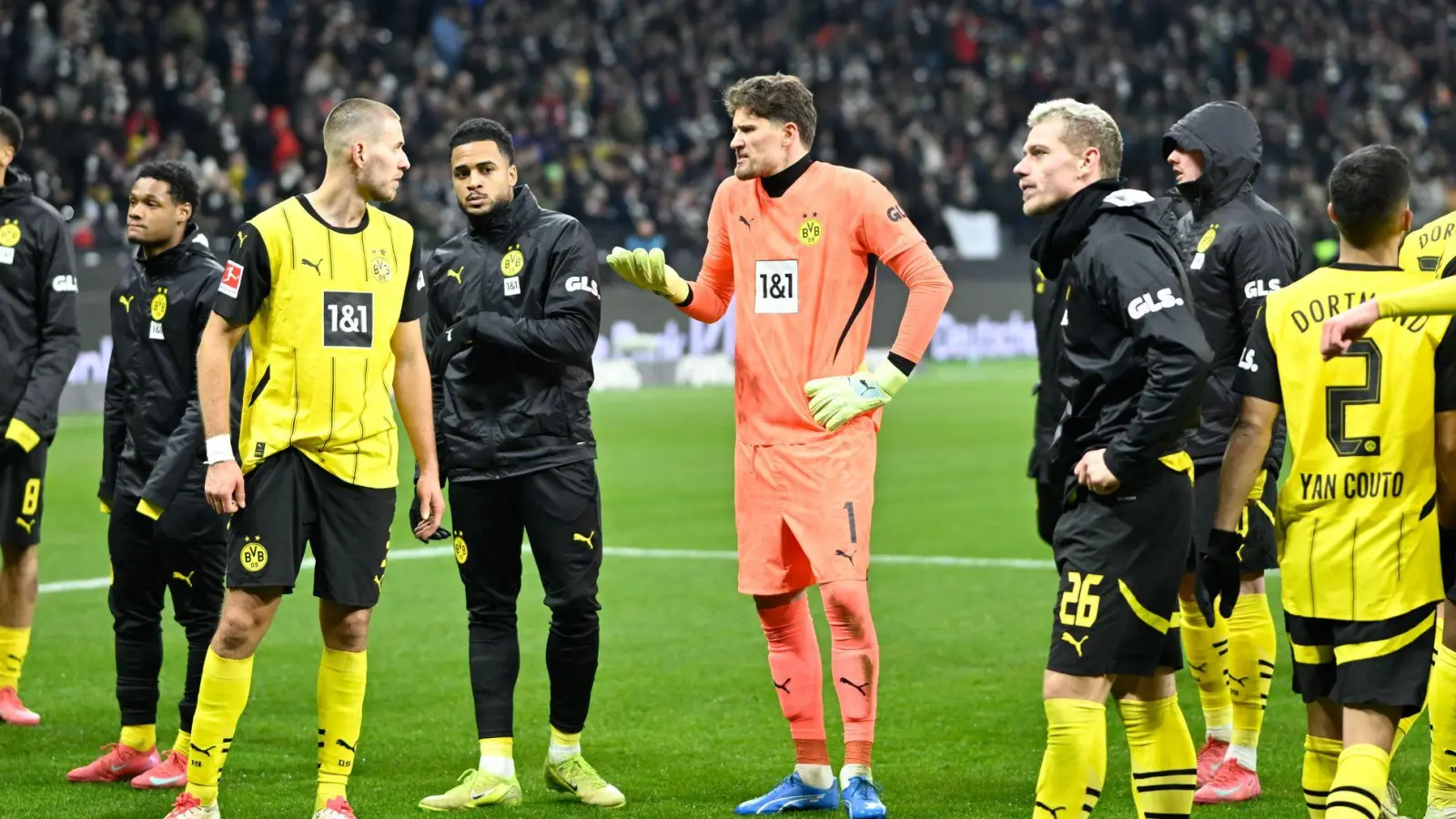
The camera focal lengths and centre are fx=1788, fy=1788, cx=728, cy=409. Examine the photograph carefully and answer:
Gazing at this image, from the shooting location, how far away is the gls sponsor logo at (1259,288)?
6121 mm

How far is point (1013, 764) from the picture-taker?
6.67 m

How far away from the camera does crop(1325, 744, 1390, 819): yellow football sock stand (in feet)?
15.0

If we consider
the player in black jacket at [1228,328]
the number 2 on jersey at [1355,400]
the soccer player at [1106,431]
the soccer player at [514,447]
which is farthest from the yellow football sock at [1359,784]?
the soccer player at [514,447]

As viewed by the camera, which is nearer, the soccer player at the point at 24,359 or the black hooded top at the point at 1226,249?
the black hooded top at the point at 1226,249

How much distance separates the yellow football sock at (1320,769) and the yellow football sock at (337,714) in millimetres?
2877

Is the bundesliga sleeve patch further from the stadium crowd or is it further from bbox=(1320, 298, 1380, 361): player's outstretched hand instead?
the stadium crowd

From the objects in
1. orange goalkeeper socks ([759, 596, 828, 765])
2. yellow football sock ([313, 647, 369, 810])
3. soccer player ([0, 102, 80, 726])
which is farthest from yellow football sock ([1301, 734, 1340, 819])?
soccer player ([0, 102, 80, 726])

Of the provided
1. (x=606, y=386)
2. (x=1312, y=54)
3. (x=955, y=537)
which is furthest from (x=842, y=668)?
(x=1312, y=54)

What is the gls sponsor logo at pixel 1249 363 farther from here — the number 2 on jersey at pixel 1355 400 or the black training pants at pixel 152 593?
the black training pants at pixel 152 593

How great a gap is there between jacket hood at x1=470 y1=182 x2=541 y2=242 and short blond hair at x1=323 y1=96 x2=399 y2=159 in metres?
0.78

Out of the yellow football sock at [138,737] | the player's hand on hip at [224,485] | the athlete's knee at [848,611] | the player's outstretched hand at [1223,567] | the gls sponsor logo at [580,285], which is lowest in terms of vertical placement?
the yellow football sock at [138,737]

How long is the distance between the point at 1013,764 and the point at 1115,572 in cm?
211

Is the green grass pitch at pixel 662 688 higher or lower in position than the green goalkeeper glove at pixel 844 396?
lower

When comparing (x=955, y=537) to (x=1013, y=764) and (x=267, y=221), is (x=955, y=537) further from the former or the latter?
(x=267, y=221)
